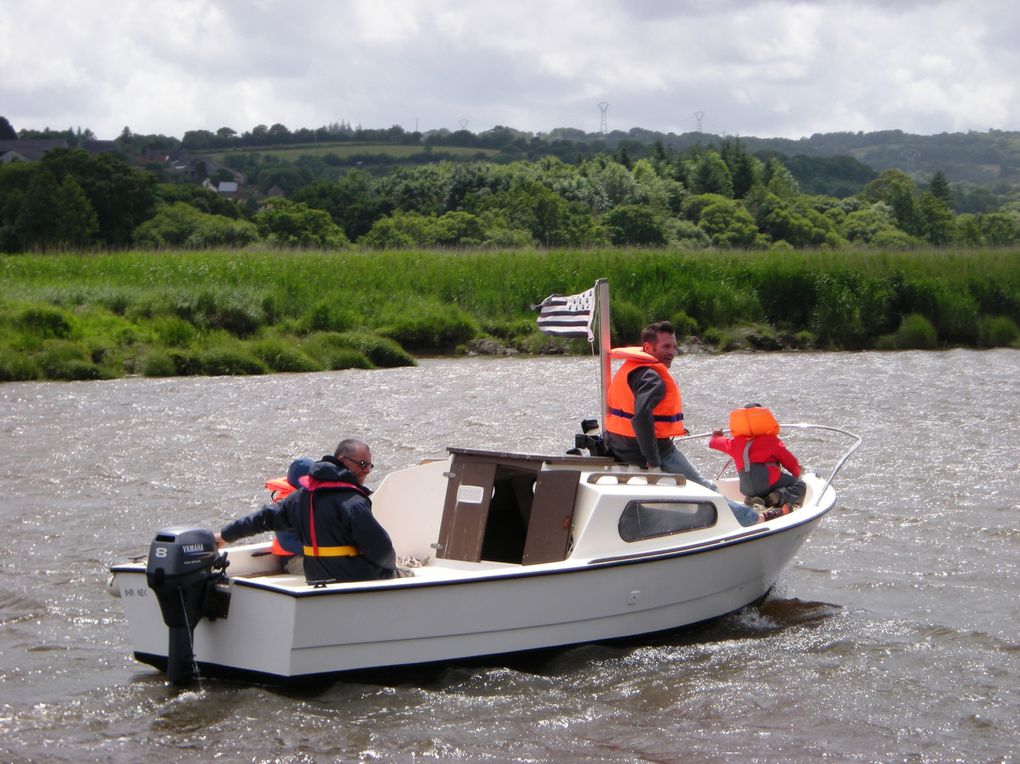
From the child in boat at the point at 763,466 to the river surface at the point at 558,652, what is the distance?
76 cm

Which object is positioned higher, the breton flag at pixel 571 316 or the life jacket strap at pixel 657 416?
the breton flag at pixel 571 316

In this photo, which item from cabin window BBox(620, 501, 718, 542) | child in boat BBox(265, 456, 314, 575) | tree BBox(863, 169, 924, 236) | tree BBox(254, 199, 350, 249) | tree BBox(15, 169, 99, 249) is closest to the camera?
child in boat BBox(265, 456, 314, 575)

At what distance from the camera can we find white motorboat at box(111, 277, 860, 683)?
7.68 m

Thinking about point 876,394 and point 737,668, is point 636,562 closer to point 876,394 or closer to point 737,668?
point 737,668

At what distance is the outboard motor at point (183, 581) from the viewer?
7.62 metres

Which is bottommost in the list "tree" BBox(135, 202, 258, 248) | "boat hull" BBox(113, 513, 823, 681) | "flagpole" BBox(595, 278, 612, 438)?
"boat hull" BBox(113, 513, 823, 681)

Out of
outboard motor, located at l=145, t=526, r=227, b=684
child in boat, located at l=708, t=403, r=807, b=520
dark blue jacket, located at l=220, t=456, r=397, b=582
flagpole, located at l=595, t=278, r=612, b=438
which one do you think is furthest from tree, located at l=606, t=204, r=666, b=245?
outboard motor, located at l=145, t=526, r=227, b=684

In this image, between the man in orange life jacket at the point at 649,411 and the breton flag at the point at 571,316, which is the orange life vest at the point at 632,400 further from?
the breton flag at the point at 571,316

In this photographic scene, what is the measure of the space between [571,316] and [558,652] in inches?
114

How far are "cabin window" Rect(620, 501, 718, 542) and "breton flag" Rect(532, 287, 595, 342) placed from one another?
5.77ft

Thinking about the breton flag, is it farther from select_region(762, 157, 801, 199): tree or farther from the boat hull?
select_region(762, 157, 801, 199): tree

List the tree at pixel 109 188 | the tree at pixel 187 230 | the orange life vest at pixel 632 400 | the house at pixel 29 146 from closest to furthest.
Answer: the orange life vest at pixel 632 400, the tree at pixel 187 230, the tree at pixel 109 188, the house at pixel 29 146

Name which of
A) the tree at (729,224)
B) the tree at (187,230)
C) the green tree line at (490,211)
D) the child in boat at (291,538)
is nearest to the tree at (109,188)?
the green tree line at (490,211)

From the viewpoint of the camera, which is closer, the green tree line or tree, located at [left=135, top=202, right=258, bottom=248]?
the green tree line
